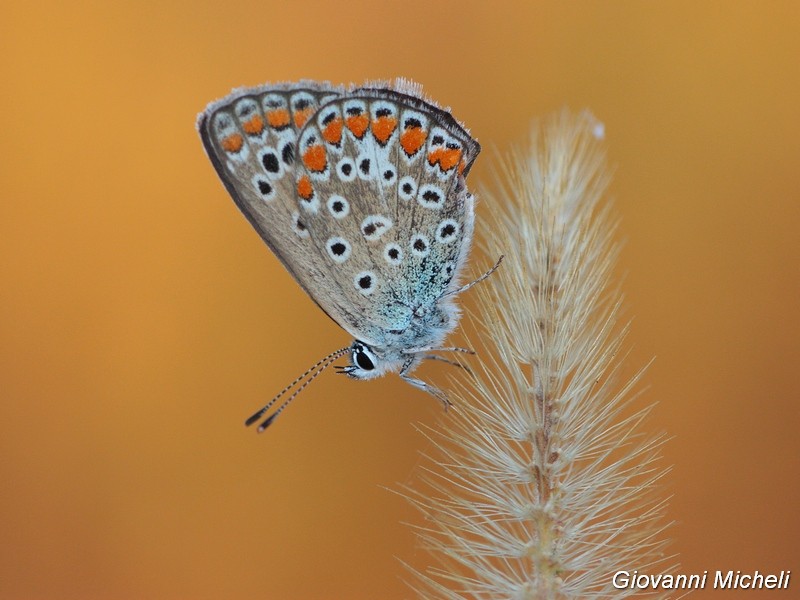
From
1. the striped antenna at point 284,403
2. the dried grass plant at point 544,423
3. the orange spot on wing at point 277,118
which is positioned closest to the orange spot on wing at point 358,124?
the orange spot on wing at point 277,118

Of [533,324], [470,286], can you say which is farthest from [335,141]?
[533,324]

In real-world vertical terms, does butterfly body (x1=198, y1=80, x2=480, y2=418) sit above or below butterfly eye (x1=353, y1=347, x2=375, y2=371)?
above

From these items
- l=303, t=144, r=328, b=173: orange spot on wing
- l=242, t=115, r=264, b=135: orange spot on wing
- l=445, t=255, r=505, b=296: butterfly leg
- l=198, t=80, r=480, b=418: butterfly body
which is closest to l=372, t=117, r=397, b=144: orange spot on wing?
l=198, t=80, r=480, b=418: butterfly body

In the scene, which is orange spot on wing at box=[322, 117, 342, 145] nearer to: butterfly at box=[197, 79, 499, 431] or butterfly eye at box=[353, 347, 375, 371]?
butterfly at box=[197, 79, 499, 431]

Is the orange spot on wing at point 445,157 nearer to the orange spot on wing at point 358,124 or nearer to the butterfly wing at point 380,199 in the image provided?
the butterfly wing at point 380,199

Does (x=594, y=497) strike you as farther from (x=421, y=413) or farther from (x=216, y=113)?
(x=421, y=413)

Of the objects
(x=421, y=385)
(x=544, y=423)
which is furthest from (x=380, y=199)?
(x=544, y=423)

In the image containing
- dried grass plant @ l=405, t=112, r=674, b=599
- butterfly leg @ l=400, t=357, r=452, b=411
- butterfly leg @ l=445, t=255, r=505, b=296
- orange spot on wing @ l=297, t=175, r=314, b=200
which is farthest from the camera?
orange spot on wing @ l=297, t=175, r=314, b=200
